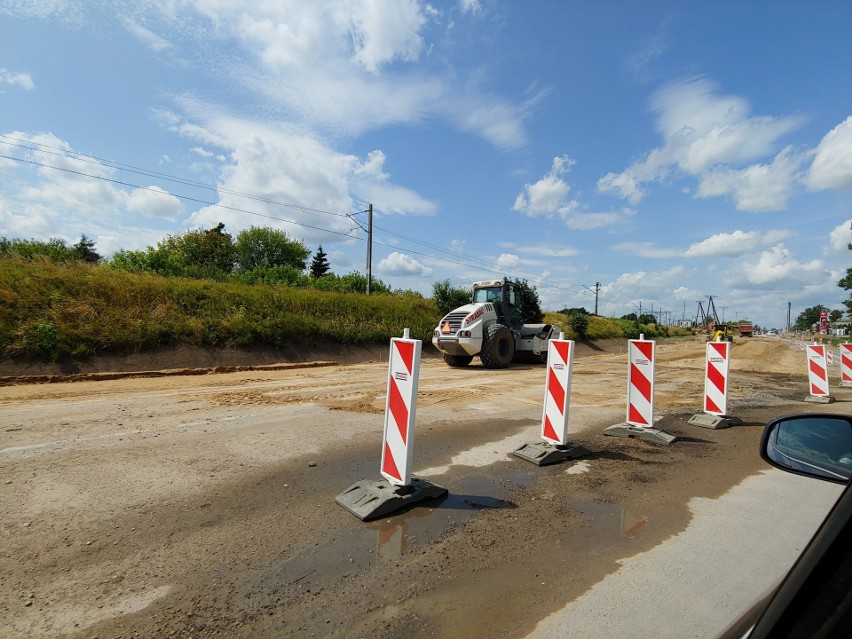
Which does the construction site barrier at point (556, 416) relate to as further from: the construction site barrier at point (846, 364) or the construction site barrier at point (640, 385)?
the construction site barrier at point (846, 364)

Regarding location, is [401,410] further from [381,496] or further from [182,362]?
[182,362]

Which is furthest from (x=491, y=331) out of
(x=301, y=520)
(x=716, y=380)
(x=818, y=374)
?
(x=301, y=520)

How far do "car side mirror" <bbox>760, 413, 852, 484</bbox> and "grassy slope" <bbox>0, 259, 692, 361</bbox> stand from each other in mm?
14363

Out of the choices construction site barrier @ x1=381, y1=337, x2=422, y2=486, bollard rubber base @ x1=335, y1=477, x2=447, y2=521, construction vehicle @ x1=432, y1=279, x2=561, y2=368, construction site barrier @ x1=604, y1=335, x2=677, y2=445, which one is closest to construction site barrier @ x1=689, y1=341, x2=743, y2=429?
construction site barrier @ x1=604, y1=335, x2=677, y2=445

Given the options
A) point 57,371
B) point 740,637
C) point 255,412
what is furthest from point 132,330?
point 740,637

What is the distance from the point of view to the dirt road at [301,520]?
259cm

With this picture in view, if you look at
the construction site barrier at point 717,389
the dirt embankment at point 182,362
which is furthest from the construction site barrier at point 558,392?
the dirt embankment at point 182,362

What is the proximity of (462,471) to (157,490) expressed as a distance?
3.03m

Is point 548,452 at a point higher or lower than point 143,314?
lower

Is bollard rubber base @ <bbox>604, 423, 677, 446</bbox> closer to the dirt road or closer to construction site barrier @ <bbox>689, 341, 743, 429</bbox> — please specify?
the dirt road

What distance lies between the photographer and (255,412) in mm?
7277

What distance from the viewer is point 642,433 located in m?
6.57

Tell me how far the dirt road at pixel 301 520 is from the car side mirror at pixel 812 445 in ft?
3.81

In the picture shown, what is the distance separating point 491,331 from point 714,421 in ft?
26.2
